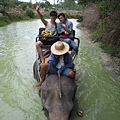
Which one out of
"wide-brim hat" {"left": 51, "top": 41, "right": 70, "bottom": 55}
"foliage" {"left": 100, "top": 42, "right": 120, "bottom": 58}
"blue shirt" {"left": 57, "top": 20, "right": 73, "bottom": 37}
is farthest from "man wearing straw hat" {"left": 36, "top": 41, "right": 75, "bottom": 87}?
"foliage" {"left": 100, "top": 42, "right": 120, "bottom": 58}

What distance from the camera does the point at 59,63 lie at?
554 cm

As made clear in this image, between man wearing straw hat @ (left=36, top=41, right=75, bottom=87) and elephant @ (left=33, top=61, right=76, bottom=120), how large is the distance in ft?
0.52

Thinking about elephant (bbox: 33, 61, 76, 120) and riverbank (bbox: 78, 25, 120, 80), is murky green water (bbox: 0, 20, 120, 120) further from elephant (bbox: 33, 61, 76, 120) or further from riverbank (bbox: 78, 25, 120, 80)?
elephant (bbox: 33, 61, 76, 120)

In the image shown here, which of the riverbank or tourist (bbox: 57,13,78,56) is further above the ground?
tourist (bbox: 57,13,78,56)

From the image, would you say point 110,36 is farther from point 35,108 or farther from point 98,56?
point 35,108

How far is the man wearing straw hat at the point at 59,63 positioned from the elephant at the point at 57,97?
160 millimetres

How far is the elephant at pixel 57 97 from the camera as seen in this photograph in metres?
4.23

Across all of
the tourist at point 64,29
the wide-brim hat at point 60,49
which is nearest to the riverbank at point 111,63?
the tourist at point 64,29

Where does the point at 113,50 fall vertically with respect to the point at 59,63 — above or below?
below

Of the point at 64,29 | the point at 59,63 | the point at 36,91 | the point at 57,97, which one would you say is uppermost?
the point at 64,29

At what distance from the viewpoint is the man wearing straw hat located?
5.27 meters

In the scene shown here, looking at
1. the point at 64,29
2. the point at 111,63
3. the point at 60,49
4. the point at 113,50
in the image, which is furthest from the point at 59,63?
the point at 113,50

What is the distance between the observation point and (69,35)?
6.95 meters

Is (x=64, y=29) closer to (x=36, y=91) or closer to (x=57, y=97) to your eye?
(x=36, y=91)
